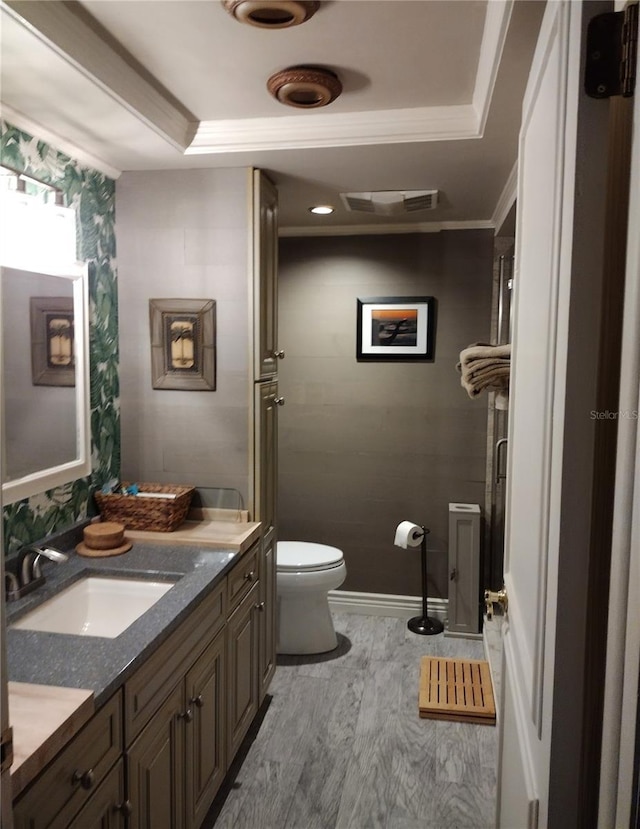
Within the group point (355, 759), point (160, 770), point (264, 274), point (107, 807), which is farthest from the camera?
point (264, 274)

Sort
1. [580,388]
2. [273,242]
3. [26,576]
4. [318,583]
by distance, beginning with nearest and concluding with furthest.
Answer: [580,388] → [26,576] → [273,242] → [318,583]

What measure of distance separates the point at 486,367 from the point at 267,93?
115 cm

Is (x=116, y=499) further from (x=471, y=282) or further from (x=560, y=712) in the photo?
(x=471, y=282)

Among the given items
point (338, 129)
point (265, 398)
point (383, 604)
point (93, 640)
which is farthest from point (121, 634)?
point (383, 604)

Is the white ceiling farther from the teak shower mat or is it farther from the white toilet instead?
the teak shower mat

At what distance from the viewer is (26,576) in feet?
6.15

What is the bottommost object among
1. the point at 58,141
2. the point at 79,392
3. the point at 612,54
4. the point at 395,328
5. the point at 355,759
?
the point at 355,759

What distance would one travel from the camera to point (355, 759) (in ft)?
8.18

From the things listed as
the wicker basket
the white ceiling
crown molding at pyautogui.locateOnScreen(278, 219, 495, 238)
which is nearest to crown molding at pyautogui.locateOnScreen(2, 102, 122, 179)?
the white ceiling

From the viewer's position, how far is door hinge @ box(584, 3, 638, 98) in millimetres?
754

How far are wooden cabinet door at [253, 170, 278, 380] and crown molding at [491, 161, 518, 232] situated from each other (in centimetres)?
97

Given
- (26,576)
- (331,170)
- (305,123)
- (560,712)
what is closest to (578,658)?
(560,712)

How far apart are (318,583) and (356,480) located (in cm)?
76

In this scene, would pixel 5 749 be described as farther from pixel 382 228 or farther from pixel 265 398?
pixel 382 228
